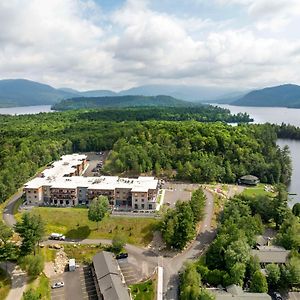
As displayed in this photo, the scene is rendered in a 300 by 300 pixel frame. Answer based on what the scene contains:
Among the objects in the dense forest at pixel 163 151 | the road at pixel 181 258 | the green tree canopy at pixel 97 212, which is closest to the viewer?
the road at pixel 181 258

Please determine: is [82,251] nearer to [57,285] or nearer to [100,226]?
[100,226]

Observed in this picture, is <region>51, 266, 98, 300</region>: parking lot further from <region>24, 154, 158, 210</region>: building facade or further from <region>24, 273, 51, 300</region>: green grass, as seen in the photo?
<region>24, 154, 158, 210</region>: building facade

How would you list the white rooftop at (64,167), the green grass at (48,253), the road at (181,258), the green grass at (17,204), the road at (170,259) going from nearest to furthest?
the road at (181,258), the road at (170,259), the green grass at (48,253), the green grass at (17,204), the white rooftop at (64,167)

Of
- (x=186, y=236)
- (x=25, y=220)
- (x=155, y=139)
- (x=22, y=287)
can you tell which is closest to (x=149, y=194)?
(x=186, y=236)

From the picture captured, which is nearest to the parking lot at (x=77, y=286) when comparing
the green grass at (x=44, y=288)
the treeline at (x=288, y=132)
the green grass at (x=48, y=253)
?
the green grass at (x=44, y=288)

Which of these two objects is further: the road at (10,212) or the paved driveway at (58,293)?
the road at (10,212)

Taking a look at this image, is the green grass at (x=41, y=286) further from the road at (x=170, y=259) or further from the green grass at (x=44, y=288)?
the road at (x=170, y=259)

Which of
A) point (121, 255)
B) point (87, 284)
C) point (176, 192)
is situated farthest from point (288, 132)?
point (87, 284)

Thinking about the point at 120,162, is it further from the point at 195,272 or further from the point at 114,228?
the point at 195,272
